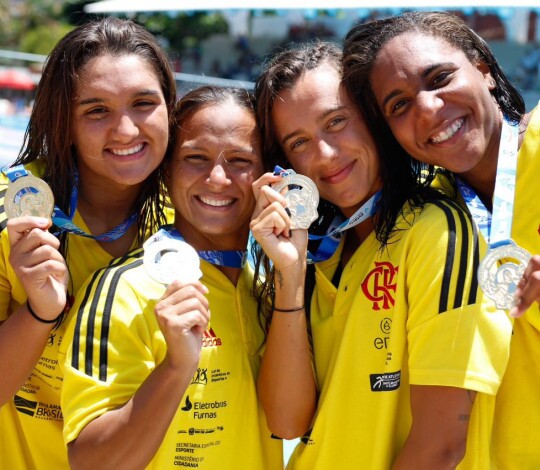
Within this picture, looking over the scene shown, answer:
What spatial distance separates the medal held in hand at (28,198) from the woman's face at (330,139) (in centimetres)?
95

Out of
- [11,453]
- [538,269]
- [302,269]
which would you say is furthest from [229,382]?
[538,269]

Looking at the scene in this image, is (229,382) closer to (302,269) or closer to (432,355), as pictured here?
(302,269)

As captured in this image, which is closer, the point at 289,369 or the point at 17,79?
the point at 289,369

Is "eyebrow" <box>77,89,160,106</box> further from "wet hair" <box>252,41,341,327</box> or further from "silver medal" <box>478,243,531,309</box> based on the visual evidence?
"silver medal" <box>478,243,531,309</box>

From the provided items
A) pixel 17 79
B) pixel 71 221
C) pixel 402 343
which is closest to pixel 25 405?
pixel 71 221

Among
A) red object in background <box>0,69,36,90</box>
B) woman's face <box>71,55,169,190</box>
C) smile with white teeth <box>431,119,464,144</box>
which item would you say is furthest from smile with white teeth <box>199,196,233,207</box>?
red object in background <box>0,69,36,90</box>

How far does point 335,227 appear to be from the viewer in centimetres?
315

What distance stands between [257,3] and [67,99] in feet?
40.9

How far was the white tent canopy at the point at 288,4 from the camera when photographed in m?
11.4

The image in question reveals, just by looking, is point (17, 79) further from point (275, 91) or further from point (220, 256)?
point (220, 256)

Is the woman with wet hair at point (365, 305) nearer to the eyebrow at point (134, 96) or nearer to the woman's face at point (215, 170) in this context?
the woman's face at point (215, 170)

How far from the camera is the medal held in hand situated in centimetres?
281

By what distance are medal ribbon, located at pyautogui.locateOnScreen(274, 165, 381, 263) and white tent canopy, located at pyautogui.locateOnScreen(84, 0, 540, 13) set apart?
863 centimetres

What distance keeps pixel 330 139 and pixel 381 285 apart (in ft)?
2.07
